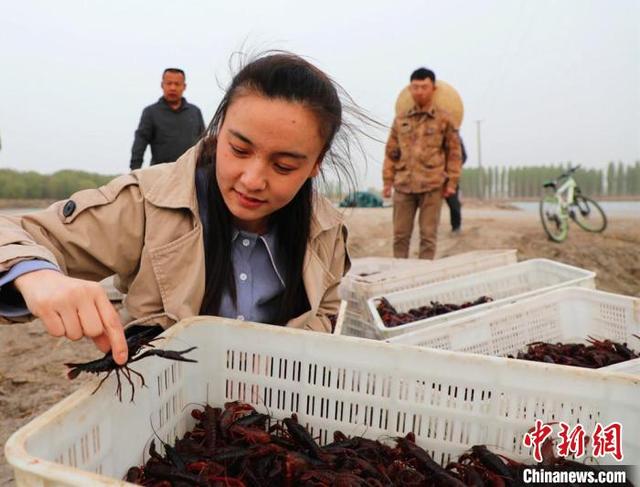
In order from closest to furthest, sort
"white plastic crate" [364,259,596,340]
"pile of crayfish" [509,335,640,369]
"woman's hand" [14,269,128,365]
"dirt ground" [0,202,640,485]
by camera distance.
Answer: "woman's hand" [14,269,128,365] < "pile of crayfish" [509,335,640,369] < "dirt ground" [0,202,640,485] < "white plastic crate" [364,259,596,340]

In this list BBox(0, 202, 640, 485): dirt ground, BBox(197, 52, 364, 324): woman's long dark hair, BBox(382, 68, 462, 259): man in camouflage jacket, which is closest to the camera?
BBox(197, 52, 364, 324): woman's long dark hair

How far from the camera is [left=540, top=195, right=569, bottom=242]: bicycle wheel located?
10.0 m

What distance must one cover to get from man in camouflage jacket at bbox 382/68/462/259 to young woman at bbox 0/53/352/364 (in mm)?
4363

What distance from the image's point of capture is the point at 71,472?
1009 mm

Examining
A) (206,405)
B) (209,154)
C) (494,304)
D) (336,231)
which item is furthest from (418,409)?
(494,304)

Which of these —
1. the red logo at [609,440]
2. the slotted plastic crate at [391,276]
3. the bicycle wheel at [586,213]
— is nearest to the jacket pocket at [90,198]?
the red logo at [609,440]

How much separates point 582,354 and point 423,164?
148 inches

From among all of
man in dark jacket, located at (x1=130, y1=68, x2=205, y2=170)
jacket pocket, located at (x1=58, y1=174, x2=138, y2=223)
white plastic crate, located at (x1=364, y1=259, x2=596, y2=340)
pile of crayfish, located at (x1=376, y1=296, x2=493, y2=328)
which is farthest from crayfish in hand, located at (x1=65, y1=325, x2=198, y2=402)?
man in dark jacket, located at (x1=130, y1=68, x2=205, y2=170)

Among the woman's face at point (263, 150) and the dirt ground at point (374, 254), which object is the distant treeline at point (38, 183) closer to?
the dirt ground at point (374, 254)

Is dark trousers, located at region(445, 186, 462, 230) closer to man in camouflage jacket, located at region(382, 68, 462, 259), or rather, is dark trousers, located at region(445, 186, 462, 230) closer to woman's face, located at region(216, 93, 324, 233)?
man in camouflage jacket, located at region(382, 68, 462, 259)

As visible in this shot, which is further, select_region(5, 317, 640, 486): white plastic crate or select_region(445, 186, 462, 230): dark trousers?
select_region(445, 186, 462, 230): dark trousers

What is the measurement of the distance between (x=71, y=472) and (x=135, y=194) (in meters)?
1.22

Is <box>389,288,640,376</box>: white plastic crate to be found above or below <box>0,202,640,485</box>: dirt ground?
above

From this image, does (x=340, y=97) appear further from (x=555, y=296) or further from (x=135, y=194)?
(x=555, y=296)
